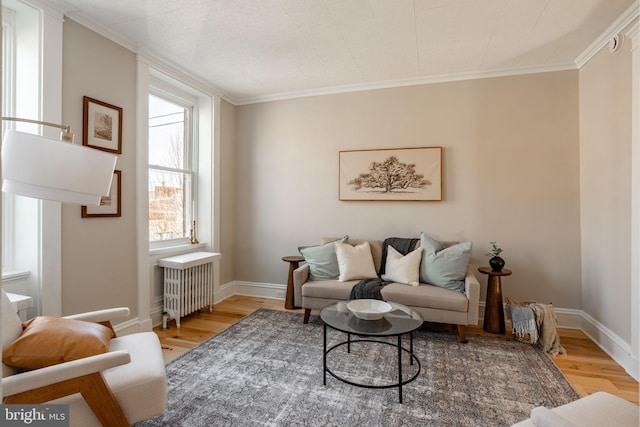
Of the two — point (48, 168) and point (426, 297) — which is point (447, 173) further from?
point (48, 168)

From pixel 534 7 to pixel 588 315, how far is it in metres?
2.80

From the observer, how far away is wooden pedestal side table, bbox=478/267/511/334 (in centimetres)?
331

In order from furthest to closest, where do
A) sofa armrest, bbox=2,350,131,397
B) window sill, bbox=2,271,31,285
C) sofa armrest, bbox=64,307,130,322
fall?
window sill, bbox=2,271,31,285
sofa armrest, bbox=64,307,130,322
sofa armrest, bbox=2,350,131,397

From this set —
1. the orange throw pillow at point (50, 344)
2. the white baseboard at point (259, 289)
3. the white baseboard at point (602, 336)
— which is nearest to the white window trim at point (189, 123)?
the white baseboard at point (259, 289)

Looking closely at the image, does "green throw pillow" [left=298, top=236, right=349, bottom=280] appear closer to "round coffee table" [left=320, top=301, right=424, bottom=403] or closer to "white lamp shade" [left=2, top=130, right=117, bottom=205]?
"round coffee table" [left=320, top=301, right=424, bottom=403]

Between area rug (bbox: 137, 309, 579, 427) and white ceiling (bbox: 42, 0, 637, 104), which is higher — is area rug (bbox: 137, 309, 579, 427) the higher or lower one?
the lower one

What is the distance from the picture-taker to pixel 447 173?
3871mm

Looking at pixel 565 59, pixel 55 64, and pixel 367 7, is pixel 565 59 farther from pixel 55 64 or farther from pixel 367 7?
pixel 55 64

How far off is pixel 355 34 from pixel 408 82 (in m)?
1.22

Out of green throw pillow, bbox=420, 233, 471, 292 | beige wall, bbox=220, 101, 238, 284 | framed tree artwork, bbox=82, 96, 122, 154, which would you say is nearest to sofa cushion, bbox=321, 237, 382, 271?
green throw pillow, bbox=420, 233, 471, 292

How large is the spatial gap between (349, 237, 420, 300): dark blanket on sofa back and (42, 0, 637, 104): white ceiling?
183 centimetres

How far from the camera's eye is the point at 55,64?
99.8 inches

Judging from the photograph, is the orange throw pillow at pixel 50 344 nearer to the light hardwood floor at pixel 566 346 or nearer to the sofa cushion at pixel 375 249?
the light hardwood floor at pixel 566 346

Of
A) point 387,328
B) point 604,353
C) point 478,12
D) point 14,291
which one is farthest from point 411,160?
point 14,291
